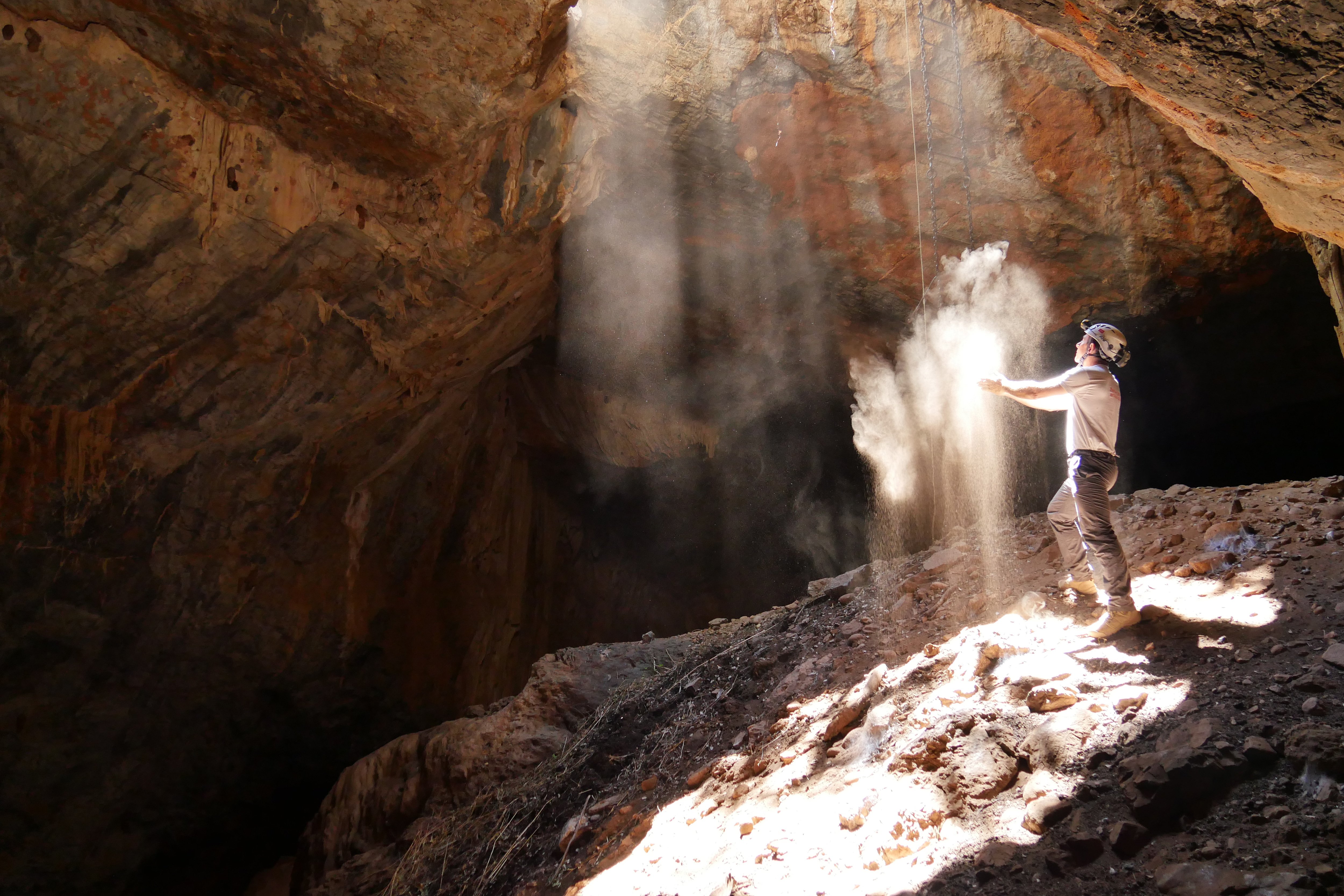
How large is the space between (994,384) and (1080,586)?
100cm

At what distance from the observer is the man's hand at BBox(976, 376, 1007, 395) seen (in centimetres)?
358

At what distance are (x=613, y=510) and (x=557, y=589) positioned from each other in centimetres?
125

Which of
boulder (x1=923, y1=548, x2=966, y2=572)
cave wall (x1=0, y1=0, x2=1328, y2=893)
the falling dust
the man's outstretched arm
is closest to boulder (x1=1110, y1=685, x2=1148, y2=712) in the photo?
the man's outstretched arm

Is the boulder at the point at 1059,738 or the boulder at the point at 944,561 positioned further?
the boulder at the point at 944,561

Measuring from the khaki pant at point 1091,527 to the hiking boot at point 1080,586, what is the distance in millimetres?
19

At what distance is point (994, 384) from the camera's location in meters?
3.60

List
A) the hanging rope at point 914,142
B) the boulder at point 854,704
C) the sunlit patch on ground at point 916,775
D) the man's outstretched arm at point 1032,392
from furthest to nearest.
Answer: the hanging rope at point 914,142 < the man's outstretched arm at point 1032,392 < the boulder at point 854,704 < the sunlit patch on ground at point 916,775

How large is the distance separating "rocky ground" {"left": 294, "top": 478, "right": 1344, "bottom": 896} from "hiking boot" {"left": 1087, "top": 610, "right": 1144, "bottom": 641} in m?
0.05

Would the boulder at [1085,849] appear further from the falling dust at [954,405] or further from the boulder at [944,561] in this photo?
the falling dust at [954,405]

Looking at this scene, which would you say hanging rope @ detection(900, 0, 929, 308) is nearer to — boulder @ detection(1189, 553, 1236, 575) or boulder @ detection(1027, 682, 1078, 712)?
boulder @ detection(1189, 553, 1236, 575)

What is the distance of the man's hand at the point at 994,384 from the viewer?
358 cm

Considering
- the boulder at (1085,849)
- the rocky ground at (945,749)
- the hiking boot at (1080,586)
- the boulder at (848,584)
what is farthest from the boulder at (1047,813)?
the boulder at (848,584)

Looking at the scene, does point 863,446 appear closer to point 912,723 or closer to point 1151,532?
point 1151,532

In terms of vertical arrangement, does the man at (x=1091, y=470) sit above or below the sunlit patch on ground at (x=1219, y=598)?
above
